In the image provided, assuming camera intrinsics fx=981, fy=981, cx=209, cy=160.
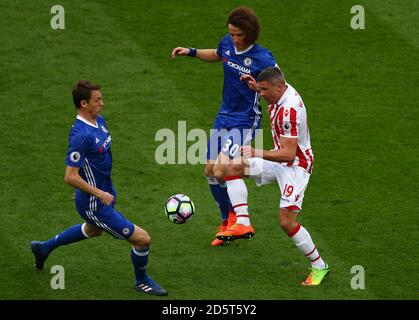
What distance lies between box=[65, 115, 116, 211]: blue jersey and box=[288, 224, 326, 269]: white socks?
73.6 inches

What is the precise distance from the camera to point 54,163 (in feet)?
40.9

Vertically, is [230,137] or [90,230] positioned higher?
[230,137]

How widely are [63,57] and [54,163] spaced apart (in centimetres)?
324

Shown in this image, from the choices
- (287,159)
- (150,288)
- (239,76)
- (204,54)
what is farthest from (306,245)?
(204,54)

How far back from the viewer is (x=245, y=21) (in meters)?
9.91

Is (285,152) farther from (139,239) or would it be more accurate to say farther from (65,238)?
(65,238)

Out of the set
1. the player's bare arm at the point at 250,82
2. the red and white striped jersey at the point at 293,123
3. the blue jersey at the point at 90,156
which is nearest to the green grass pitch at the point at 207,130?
the blue jersey at the point at 90,156

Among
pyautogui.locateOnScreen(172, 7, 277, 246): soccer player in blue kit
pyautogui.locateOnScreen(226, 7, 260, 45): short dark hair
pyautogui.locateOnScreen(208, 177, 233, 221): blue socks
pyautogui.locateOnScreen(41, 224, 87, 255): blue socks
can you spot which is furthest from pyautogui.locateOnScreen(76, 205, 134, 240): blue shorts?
pyautogui.locateOnScreen(226, 7, 260, 45): short dark hair

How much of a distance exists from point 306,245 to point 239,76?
1.97 m
